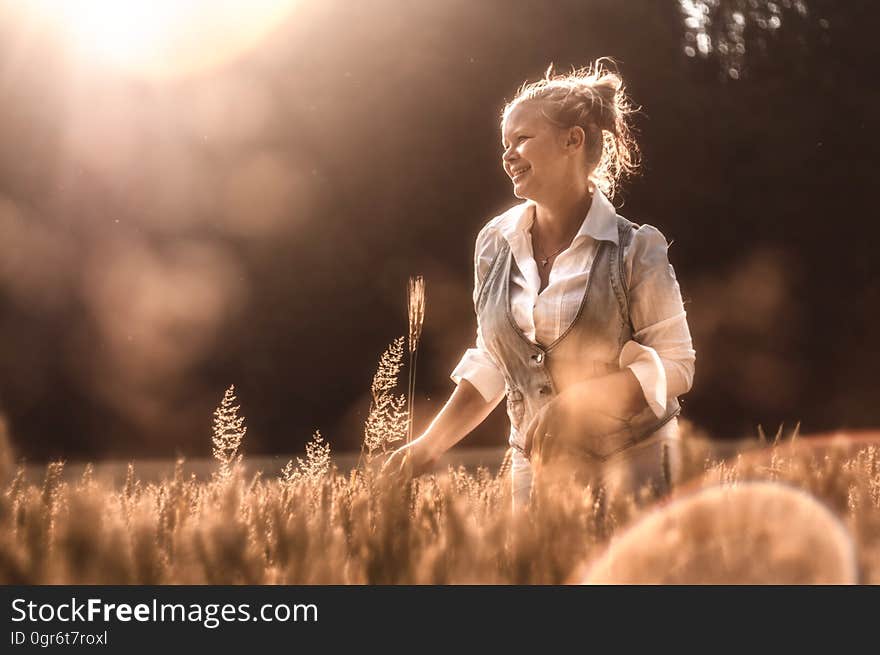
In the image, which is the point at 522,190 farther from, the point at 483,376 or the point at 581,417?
the point at 581,417

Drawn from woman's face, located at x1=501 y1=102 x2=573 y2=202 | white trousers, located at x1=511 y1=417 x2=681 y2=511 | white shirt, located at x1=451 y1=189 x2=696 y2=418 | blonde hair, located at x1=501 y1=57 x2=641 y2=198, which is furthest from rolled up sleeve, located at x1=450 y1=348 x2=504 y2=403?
blonde hair, located at x1=501 y1=57 x2=641 y2=198

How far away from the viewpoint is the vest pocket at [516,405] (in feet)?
6.31

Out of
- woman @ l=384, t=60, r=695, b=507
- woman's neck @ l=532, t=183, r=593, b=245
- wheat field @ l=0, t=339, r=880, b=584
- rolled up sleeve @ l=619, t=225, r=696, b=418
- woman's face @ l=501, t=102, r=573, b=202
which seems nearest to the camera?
wheat field @ l=0, t=339, r=880, b=584

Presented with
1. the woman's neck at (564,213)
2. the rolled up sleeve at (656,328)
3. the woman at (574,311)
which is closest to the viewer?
the rolled up sleeve at (656,328)

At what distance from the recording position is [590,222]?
1.84m

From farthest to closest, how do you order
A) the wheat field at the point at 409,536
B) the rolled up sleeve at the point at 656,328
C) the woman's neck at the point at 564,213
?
the woman's neck at the point at 564,213 < the rolled up sleeve at the point at 656,328 < the wheat field at the point at 409,536

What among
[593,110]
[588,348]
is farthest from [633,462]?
[593,110]

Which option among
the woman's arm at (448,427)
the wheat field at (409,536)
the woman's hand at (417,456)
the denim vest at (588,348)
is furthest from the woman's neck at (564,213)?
the wheat field at (409,536)

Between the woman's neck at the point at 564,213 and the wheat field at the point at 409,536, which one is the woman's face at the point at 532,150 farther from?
the wheat field at the point at 409,536

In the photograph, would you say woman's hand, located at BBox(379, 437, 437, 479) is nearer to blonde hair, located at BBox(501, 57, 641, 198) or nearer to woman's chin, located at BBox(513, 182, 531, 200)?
woman's chin, located at BBox(513, 182, 531, 200)

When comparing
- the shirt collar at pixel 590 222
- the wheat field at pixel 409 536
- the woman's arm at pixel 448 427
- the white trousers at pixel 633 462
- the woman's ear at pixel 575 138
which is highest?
the woman's ear at pixel 575 138

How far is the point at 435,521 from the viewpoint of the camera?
3.33 ft

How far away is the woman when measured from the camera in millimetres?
1648

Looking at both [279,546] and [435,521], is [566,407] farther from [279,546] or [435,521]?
[279,546]
